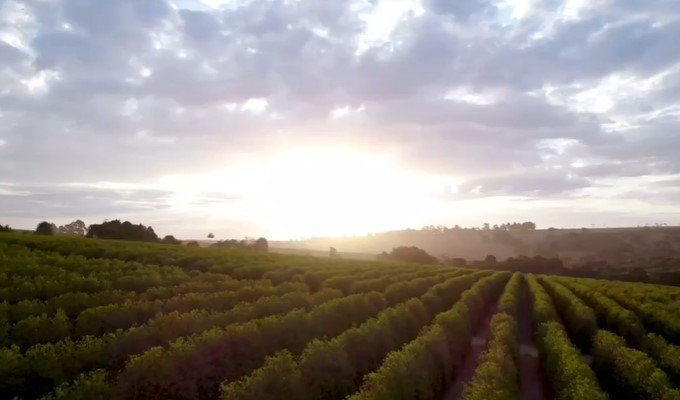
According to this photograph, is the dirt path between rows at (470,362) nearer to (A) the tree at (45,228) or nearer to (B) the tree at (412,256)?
(A) the tree at (45,228)

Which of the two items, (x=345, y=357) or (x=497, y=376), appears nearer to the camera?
(x=497, y=376)

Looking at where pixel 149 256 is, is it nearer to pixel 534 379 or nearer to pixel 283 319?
pixel 283 319

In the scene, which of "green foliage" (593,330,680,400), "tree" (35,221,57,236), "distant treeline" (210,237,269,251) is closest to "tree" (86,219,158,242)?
"tree" (35,221,57,236)

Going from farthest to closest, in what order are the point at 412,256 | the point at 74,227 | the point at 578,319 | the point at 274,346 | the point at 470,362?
the point at 74,227 → the point at 412,256 → the point at 578,319 → the point at 470,362 → the point at 274,346

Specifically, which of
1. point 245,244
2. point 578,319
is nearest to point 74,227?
point 245,244

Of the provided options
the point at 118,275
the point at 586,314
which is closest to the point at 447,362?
the point at 586,314

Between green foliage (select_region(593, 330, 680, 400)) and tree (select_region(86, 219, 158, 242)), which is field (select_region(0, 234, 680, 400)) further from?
tree (select_region(86, 219, 158, 242))

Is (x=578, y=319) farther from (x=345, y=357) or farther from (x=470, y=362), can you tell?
(x=345, y=357)
